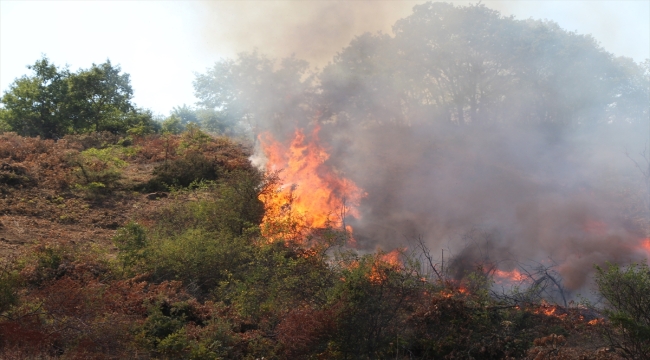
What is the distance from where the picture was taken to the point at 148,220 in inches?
787

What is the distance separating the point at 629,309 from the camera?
9.59 metres

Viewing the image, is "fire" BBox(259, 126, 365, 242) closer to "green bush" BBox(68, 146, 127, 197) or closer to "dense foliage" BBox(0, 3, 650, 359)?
"dense foliage" BBox(0, 3, 650, 359)

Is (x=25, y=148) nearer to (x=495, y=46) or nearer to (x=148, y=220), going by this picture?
(x=148, y=220)

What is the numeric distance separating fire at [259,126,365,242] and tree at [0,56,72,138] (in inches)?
694

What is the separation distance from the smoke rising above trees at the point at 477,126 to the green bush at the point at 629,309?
5914 mm

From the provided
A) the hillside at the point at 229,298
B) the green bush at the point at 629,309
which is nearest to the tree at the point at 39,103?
the hillside at the point at 229,298

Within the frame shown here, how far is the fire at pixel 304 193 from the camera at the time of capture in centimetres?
1759

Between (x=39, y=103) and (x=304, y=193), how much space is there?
21809 mm

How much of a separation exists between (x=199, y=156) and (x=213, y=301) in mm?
13150

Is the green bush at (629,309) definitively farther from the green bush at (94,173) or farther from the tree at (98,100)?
the tree at (98,100)

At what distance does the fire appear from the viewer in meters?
17.6

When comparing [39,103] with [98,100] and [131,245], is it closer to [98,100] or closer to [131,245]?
[98,100]

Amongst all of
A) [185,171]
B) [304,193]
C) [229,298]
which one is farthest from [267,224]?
[185,171]

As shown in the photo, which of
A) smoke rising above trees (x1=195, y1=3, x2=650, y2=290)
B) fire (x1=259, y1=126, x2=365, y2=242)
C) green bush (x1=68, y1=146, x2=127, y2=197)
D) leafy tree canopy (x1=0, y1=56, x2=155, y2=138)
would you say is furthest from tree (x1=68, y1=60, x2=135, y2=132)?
fire (x1=259, y1=126, x2=365, y2=242)
